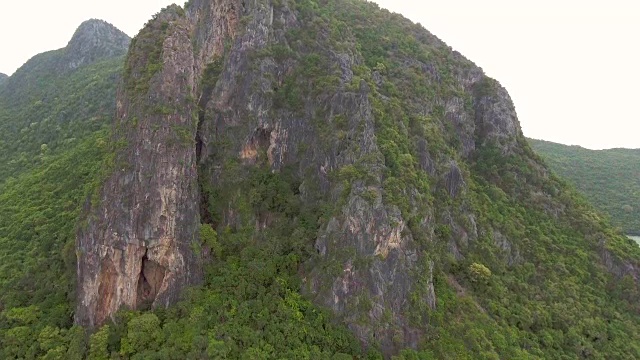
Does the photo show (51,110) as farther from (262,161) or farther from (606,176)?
(606,176)

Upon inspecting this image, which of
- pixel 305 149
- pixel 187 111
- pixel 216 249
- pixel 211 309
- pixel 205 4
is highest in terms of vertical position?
pixel 205 4

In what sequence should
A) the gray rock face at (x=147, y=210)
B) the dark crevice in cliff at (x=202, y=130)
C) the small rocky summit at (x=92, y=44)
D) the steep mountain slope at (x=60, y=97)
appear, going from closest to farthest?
the gray rock face at (x=147, y=210)
the dark crevice in cliff at (x=202, y=130)
the steep mountain slope at (x=60, y=97)
the small rocky summit at (x=92, y=44)

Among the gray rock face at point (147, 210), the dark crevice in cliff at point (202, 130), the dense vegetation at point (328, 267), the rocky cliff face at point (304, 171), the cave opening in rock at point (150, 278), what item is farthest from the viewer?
the dark crevice in cliff at point (202, 130)

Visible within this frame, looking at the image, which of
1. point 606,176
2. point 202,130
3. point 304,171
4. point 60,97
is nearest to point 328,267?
point 304,171

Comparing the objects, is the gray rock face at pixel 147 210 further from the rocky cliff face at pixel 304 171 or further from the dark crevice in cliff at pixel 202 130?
the dark crevice in cliff at pixel 202 130

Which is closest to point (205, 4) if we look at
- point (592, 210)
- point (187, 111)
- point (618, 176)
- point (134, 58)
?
point (134, 58)

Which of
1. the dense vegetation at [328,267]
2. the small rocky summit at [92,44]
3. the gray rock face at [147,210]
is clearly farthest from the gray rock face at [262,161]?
the small rocky summit at [92,44]

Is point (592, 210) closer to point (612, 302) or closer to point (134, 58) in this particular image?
point (612, 302)
